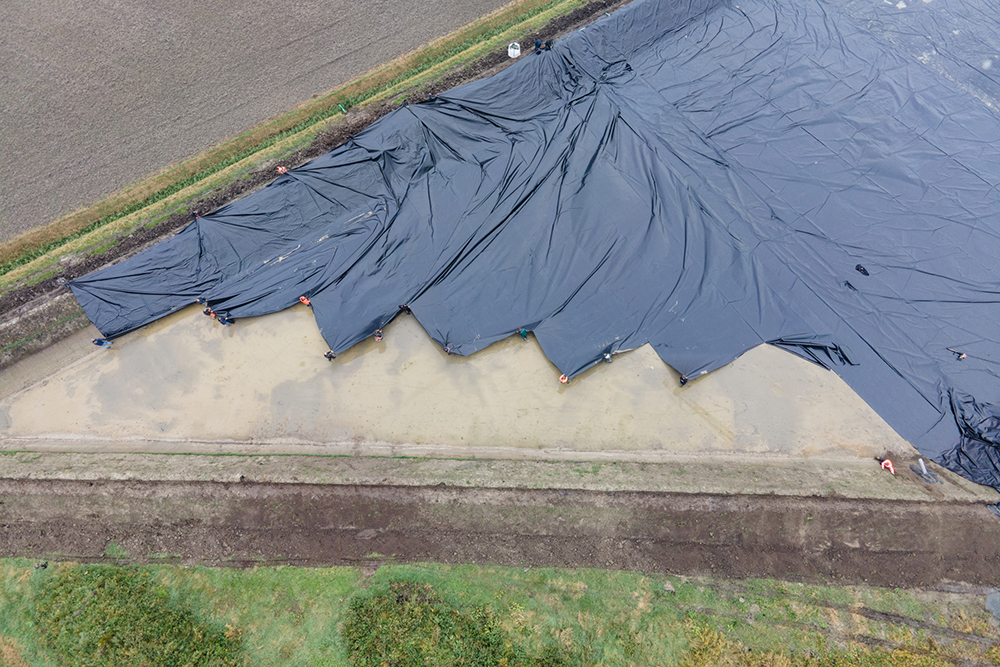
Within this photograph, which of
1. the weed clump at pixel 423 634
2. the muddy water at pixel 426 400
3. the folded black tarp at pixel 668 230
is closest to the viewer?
the weed clump at pixel 423 634

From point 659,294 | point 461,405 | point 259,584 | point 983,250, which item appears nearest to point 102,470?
point 259,584

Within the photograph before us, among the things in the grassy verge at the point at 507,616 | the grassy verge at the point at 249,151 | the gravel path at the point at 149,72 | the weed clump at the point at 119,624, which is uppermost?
the gravel path at the point at 149,72

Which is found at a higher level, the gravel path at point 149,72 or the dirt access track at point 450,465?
the gravel path at point 149,72

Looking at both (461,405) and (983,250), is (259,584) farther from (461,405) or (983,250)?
(983,250)

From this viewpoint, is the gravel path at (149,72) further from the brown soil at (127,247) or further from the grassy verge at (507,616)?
the grassy verge at (507,616)

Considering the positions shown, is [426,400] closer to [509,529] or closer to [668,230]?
[509,529]

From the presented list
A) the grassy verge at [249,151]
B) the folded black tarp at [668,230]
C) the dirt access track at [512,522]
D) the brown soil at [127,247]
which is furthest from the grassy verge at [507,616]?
the grassy verge at [249,151]

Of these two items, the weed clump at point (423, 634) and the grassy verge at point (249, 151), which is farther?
the grassy verge at point (249, 151)
